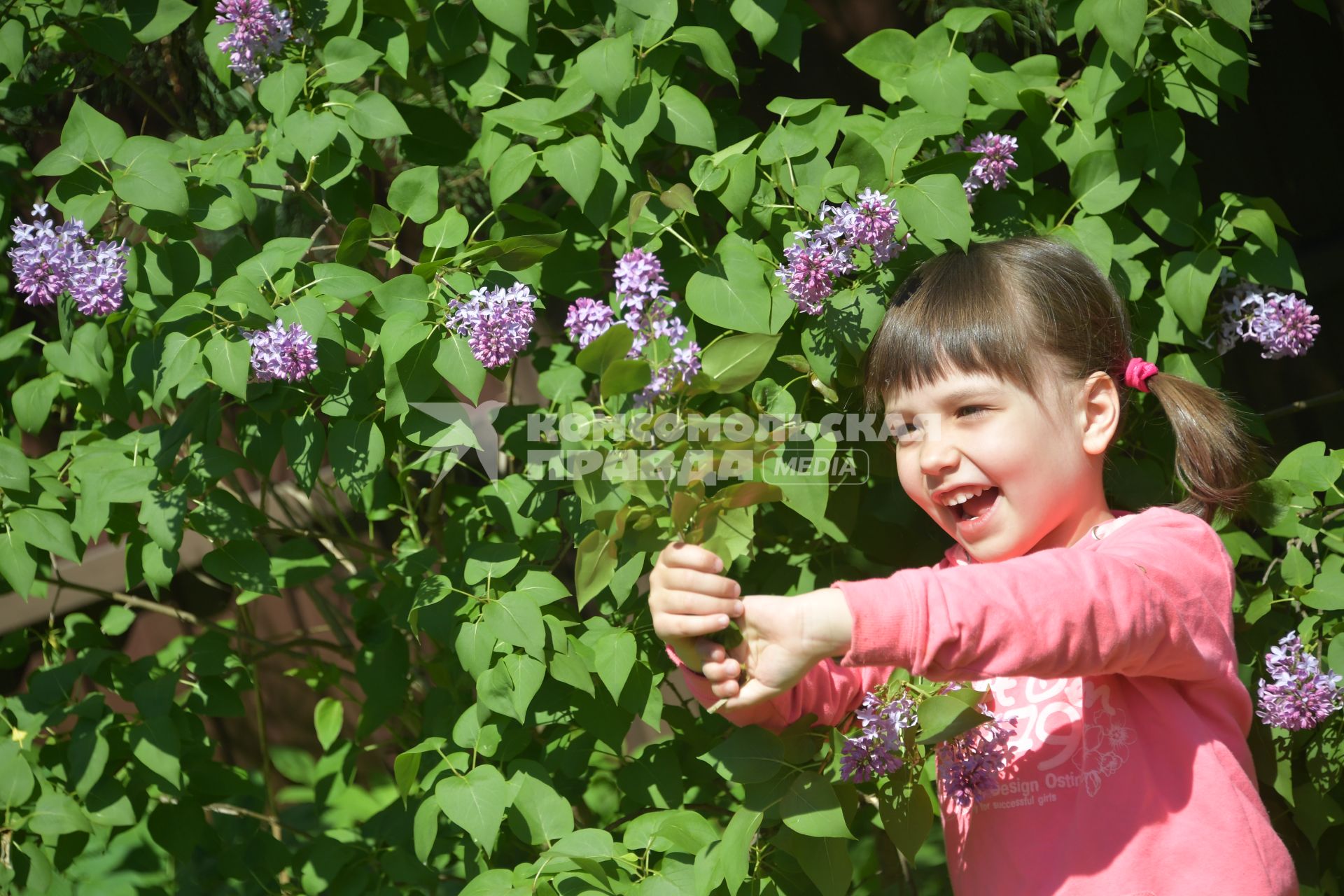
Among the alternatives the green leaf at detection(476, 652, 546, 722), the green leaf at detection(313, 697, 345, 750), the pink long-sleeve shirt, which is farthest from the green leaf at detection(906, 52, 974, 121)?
the green leaf at detection(313, 697, 345, 750)

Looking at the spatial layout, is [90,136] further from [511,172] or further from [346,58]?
[511,172]

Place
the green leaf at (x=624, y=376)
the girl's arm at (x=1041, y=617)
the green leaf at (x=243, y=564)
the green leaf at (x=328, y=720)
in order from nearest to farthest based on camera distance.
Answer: the girl's arm at (x=1041, y=617) → the green leaf at (x=624, y=376) → the green leaf at (x=243, y=564) → the green leaf at (x=328, y=720)

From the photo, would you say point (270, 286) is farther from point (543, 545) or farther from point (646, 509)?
point (646, 509)

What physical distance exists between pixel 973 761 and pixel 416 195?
3.58 ft

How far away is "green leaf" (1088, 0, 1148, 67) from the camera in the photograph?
1.55m

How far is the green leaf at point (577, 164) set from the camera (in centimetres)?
159

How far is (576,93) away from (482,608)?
0.74 m

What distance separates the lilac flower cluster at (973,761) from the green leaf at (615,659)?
17.0 inches

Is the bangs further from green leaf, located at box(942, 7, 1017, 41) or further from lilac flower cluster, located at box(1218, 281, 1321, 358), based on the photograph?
lilac flower cluster, located at box(1218, 281, 1321, 358)

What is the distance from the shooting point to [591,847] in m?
1.50

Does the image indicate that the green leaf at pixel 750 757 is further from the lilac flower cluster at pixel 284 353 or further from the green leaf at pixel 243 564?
the green leaf at pixel 243 564

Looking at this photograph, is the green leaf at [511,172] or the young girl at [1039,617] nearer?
the young girl at [1039,617]

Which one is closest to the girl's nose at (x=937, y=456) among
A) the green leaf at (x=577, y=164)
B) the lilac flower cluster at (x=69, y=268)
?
the green leaf at (x=577, y=164)

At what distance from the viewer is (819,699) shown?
1.46m
